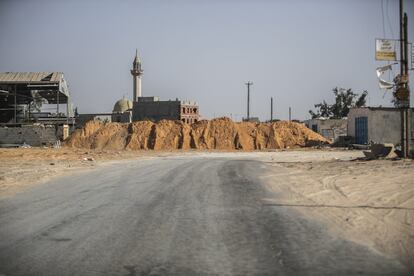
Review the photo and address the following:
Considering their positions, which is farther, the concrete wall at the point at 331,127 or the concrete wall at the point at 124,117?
the concrete wall at the point at 124,117

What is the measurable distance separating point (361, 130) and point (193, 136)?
622 inches

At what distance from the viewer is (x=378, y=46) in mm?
22250

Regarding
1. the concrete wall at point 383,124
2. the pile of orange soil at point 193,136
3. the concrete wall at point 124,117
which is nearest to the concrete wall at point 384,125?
the concrete wall at point 383,124

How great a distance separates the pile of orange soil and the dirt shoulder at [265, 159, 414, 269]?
29.9 metres

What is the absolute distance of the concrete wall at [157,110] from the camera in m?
59.7

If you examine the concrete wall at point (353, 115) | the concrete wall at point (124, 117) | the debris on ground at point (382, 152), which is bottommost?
the debris on ground at point (382, 152)

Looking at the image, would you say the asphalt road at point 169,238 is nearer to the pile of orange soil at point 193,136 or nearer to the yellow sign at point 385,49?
the yellow sign at point 385,49

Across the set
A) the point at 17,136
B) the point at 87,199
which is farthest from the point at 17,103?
the point at 87,199

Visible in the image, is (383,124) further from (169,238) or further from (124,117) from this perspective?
(169,238)

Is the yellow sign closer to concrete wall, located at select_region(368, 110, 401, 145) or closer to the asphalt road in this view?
the asphalt road

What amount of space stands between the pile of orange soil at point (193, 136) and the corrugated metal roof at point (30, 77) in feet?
22.1

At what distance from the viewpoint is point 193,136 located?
48.3 meters

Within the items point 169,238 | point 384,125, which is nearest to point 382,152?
point 169,238

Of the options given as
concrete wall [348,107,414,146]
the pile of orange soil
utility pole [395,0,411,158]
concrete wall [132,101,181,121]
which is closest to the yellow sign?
utility pole [395,0,411,158]
